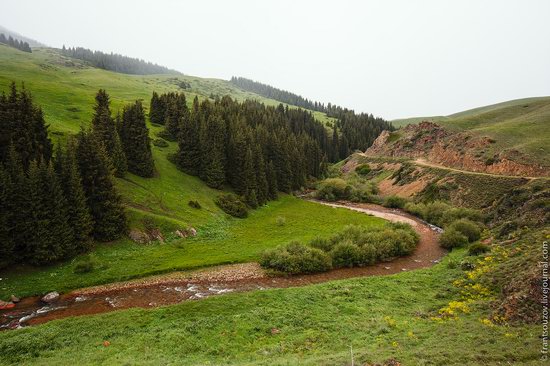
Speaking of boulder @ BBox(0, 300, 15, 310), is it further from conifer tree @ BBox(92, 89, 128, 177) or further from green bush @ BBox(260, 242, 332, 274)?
conifer tree @ BBox(92, 89, 128, 177)

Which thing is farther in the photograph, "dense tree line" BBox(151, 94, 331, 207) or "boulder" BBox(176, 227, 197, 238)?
"dense tree line" BBox(151, 94, 331, 207)

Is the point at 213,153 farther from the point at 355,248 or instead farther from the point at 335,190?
the point at 355,248

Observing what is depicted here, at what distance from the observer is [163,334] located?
25.8m

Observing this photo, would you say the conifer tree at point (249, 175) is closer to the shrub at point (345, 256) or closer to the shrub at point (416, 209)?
the shrub at point (345, 256)

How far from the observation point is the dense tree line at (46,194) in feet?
123

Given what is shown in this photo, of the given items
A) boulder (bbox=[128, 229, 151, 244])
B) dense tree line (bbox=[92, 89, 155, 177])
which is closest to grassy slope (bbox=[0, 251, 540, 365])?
boulder (bbox=[128, 229, 151, 244])

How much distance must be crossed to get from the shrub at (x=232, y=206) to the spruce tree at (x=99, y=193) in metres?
25.5

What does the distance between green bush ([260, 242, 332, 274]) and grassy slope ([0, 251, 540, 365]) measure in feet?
24.7

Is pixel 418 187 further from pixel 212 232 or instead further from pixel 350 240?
pixel 212 232

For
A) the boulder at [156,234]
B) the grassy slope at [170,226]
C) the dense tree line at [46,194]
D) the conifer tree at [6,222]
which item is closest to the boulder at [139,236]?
the boulder at [156,234]

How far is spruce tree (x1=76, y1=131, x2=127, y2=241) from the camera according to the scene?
45.6 meters

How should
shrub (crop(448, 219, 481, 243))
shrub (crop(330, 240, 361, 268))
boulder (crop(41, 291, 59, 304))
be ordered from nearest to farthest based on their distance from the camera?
1. boulder (crop(41, 291, 59, 304))
2. shrub (crop(330, 240, 361, 268))
3. shrub (crop(448, 219, 481, 243))

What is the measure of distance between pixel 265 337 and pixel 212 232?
109ft

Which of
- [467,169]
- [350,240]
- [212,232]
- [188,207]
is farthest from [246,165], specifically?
[467,169]
